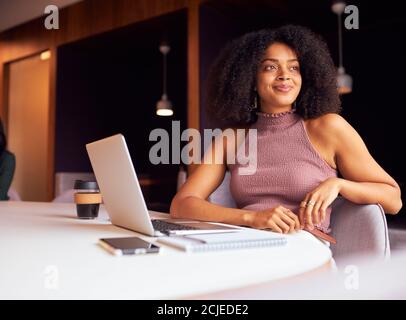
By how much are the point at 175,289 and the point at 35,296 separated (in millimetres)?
176

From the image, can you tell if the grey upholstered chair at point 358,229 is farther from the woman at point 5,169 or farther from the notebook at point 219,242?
the woman at point 5,169

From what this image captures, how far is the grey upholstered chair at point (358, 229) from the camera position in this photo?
1.13 m

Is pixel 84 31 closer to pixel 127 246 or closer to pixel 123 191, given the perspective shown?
pixel 123 191

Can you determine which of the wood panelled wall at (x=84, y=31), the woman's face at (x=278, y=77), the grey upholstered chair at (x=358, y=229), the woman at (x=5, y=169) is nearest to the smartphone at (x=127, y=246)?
the grey upholstered chair at (x=358, y=229)

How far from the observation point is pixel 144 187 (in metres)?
5.84

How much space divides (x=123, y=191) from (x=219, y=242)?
0.29m

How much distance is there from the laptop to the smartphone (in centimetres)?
10

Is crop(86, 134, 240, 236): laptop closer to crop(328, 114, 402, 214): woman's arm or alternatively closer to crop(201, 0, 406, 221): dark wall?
crop(328, 114, 402, 214): woman's arm

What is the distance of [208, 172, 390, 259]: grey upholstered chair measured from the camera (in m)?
1.13

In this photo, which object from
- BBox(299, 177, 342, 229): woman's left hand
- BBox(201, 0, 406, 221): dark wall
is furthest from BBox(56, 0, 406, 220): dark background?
BBox(299, 177, 342, 229): woman's left hand

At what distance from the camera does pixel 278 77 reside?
1661mm

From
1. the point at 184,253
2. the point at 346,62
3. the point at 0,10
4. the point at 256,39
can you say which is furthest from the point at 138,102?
the point at 184,253
